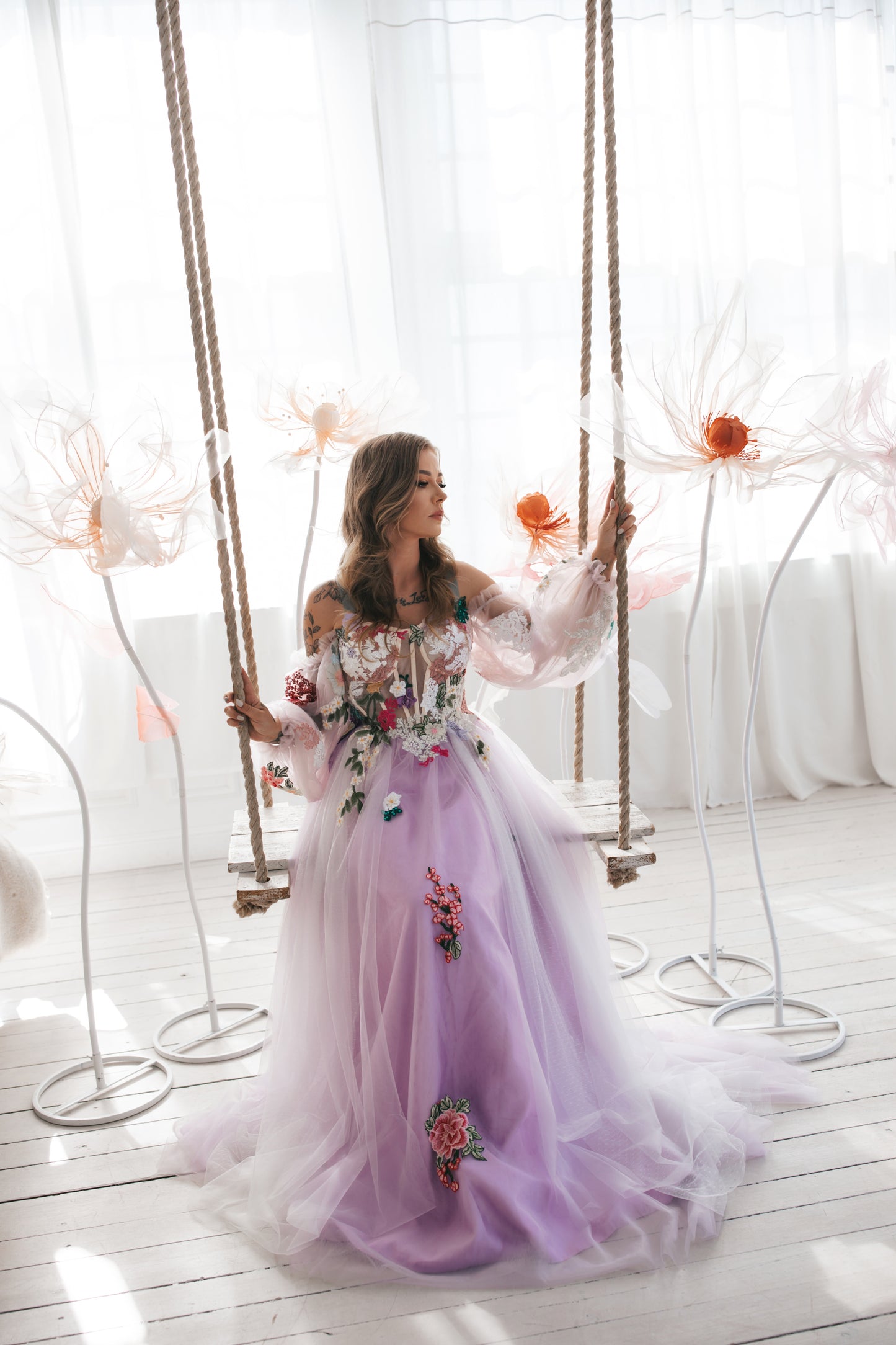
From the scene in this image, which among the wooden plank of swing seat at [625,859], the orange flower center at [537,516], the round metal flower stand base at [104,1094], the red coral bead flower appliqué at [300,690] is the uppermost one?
the orange flower center at [537,516]

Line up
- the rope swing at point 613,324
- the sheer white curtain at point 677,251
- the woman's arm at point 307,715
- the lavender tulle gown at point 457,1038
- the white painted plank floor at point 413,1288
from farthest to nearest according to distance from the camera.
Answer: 1. the sheer white curtain at point 677,251
2. the woman's arm at point 307,715
3. the rope swing at point 613,324
4. the lavender tulle gown at point 457,1038
5. the white painted plank floor at point 413,1288

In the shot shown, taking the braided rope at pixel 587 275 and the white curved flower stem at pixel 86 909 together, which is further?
the white curved flower stem at pixel 86 909

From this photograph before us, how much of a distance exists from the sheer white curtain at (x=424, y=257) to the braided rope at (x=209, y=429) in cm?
162

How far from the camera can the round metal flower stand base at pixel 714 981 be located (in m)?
2.58

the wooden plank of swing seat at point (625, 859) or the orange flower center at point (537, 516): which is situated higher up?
the orange flower center at point (537, 516)

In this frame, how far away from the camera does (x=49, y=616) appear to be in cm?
376

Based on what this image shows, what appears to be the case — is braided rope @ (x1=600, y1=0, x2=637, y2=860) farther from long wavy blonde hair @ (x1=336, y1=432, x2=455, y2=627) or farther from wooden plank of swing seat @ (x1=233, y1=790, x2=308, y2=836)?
wooden plank of swing seat @ (x1=233, y1=790, x2=308, y2=836)

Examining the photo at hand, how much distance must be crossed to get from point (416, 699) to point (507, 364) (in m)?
2.13

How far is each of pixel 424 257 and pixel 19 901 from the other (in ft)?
8.28

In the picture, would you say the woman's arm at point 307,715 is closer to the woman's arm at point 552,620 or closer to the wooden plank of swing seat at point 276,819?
the wooden plank of swing seat at point 276,819

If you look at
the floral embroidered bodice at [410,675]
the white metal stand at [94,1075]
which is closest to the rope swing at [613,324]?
the floral embroidered bodice at [410,675]

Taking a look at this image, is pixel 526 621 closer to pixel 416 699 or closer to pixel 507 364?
pixel 416 699

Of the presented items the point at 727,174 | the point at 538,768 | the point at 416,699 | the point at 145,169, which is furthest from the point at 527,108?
A: the point at 416,699

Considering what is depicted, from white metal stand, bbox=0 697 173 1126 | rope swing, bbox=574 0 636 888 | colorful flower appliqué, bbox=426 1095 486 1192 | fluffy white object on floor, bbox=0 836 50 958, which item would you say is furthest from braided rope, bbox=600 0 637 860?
fluffy white object on floor, bbox=0 836 50 958
